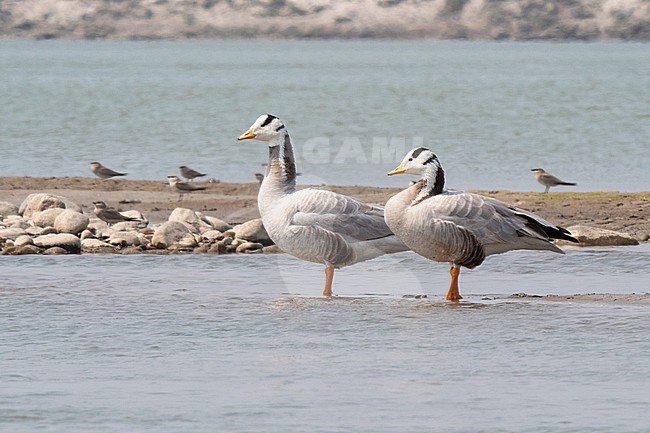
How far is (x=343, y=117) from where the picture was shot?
48469 mm

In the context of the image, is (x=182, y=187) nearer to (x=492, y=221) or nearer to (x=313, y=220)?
(x=313, y=220)

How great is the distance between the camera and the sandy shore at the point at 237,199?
18.5 meters

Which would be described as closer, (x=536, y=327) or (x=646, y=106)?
(x=536, y=327)

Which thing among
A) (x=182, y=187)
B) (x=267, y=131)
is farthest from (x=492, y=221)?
(x=182, y=187)

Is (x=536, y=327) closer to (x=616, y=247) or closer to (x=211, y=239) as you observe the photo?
(x=616, y=247)

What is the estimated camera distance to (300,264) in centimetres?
1577

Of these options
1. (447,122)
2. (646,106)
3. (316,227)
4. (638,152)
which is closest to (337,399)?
(316,227)

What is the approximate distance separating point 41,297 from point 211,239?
154 inches

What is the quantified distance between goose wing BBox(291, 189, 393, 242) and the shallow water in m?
0.60

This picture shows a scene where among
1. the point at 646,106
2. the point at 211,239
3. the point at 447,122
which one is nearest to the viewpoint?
the point at 211,239

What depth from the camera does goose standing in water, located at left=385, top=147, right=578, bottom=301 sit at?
12969mm

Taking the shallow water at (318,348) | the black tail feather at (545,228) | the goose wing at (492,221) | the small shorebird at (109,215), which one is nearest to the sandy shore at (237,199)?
the small shorebird at (109,215)

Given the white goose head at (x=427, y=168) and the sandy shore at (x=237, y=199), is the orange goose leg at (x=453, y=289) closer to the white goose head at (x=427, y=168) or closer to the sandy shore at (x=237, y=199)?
the white goose head at (x=427, y=168)

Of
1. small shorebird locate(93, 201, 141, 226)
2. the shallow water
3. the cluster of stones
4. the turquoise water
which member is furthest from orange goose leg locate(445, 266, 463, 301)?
the turquoise water
